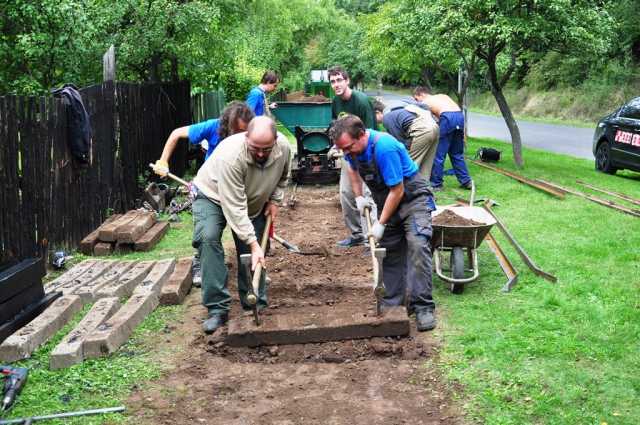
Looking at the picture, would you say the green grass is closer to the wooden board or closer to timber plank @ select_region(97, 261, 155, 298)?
timber plank @ select_region(97, 261, 155, 298)

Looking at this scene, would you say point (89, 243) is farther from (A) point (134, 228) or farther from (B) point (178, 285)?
(B) point (178, 285)

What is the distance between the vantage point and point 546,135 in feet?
87.2

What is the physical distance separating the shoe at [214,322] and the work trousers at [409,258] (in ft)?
4.60

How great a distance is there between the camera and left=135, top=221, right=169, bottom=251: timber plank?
351 inches

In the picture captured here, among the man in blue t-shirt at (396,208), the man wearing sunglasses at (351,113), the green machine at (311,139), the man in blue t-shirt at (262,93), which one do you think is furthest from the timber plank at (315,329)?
the green machine at (311,139)

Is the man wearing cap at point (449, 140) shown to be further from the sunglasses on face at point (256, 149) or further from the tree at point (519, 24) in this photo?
the sunglasses on face at point (256, 149)

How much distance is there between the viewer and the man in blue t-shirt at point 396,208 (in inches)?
230

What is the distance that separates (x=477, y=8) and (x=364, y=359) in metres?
10.2

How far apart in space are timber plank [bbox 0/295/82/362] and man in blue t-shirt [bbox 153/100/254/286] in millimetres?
1341

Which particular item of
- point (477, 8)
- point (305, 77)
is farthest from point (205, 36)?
point (305, 77)

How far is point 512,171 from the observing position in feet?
48.3

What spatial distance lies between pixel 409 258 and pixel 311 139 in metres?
8.18

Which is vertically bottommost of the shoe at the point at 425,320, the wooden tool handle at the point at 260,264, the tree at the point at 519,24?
the shoe at the point at 425,320

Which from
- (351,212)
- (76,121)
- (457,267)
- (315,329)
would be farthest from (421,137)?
(76,121)
